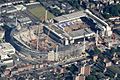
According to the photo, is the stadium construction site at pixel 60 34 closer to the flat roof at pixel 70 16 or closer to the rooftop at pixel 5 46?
the flat roof at pixel 70 16

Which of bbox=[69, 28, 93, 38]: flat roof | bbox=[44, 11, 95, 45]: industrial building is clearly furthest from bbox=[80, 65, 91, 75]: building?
bbox=[69, 28, 93, 38]: flat roof

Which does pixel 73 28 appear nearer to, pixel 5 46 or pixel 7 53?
pixel 5 46

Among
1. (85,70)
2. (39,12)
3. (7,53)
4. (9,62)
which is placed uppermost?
(39,12)

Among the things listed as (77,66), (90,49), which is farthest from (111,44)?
(77,66)

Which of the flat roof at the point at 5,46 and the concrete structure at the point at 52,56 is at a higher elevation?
the flat roof at the point at 5,46

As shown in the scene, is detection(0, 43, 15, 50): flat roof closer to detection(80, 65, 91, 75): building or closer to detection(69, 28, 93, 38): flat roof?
detection(69, 28, 93, 38): flat roof

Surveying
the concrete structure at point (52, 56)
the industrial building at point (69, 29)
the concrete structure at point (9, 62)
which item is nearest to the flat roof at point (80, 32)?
the industrial building at point (69, 29)

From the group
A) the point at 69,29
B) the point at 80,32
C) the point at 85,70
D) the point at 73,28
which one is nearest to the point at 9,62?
the point at 85,70

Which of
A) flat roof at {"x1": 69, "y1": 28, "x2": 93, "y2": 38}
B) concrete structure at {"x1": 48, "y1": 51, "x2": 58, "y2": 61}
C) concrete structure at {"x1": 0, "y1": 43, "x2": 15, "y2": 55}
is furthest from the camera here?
flat roof at {"x1": 69, "y1": 28, "x2": 93, "y2": 38}
